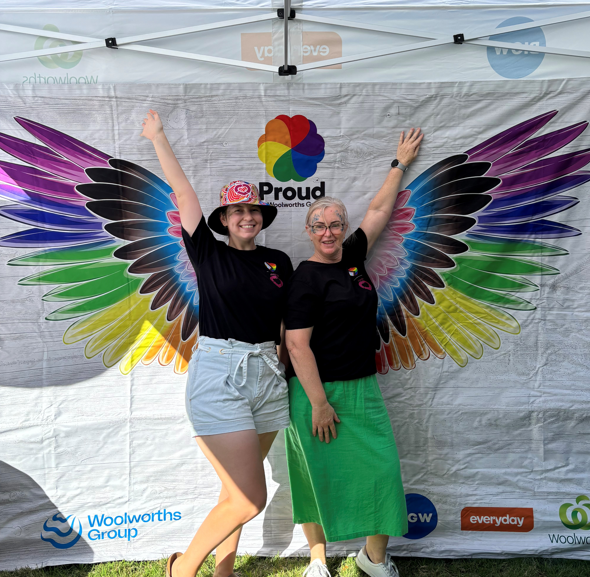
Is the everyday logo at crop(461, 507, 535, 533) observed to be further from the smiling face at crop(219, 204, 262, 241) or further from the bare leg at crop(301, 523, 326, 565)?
the smiling face at crop(219, 204, 262, 241)

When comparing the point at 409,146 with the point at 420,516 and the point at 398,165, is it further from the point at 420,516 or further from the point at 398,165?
the point at 420,516

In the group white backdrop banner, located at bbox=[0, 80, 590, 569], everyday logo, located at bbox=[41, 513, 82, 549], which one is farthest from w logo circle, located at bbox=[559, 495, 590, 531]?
everyday logo, located at bbox=[41, 513, 82, 549]

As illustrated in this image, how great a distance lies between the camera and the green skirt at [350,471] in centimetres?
241

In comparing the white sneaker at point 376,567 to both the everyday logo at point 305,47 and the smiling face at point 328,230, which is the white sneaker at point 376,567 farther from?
the everyday logo at point 305,47

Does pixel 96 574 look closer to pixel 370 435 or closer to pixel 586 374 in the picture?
pixel 370 435

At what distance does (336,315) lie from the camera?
2.34 metres

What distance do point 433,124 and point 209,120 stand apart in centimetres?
122

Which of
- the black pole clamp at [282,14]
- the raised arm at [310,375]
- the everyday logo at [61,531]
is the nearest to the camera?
the raised arm at [310,375]

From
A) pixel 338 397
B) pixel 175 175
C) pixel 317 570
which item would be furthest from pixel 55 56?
pixel 317 570

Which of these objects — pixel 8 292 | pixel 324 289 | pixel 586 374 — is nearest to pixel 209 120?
pixel 324 289

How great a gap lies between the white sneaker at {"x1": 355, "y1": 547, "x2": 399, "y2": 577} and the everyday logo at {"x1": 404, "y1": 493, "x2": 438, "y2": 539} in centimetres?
29

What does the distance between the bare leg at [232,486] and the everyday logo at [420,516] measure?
1.04m

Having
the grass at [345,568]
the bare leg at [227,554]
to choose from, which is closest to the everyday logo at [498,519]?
the grass at [345,568]

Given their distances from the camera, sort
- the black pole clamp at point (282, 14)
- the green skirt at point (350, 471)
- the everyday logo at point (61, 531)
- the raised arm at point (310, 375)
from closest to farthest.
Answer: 1. the raised arm at point (310, 375)
2. the green skirt at point (350, 471)
3. the black pole clamp at point (282, 14)
4. the everyday logo at point (61, 531)
